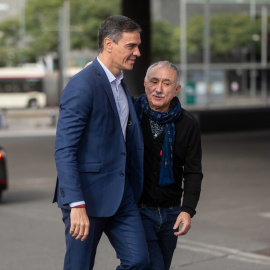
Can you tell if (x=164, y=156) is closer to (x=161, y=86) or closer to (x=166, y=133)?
(x=166, y=133)

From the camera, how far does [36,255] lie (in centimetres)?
755

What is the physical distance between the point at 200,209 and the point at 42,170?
624 centimetres

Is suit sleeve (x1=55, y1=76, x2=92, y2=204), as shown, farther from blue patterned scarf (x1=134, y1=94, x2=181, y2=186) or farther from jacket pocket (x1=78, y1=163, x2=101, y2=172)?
blue patterned scarf (x1=134, y1=94, x2=181, y2=186)

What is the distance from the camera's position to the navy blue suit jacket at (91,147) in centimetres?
397

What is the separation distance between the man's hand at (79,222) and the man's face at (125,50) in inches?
31.1

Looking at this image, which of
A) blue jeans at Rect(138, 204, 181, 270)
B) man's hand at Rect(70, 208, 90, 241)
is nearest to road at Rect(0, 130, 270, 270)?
blue jeans at Rect(138, 204, 181, 270)

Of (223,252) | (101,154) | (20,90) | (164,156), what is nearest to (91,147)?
(101,154)

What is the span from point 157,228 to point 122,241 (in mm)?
295

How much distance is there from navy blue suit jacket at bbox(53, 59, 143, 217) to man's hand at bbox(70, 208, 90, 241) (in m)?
0.06

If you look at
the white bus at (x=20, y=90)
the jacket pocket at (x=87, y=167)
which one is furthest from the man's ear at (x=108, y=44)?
the white bus at (x=20, y=90)

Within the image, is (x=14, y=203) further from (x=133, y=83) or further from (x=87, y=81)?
(x=133, y=83)

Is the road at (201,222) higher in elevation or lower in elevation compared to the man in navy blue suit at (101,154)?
lower

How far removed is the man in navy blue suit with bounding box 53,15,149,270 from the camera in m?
3.99

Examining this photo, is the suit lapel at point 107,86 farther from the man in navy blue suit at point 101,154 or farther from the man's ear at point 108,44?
the man's ear at point 108,44
